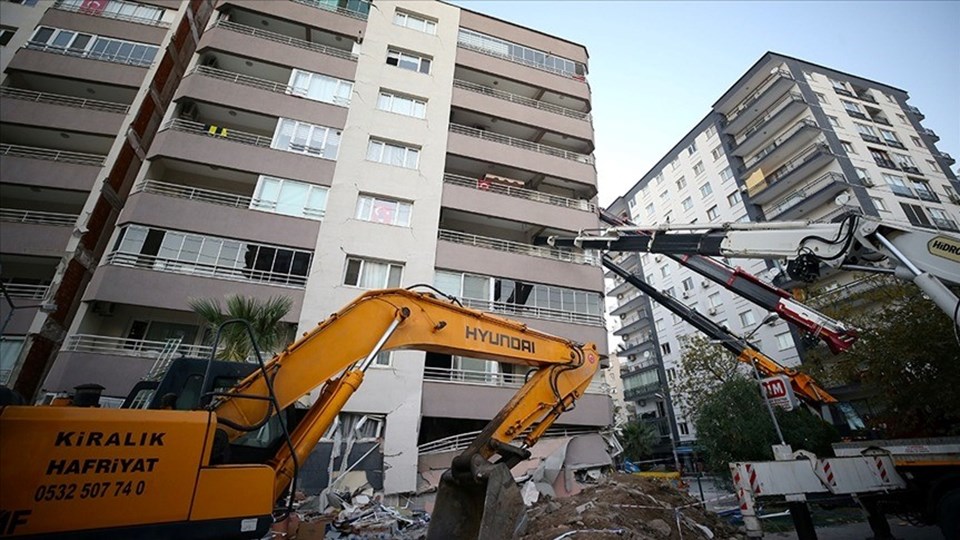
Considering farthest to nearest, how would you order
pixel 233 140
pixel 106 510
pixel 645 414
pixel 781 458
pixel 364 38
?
pixel 645 414
pixel 364 38
pixel 233 140
pixel 781 458
pixel 106 510

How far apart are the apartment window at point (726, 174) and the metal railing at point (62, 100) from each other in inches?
1622

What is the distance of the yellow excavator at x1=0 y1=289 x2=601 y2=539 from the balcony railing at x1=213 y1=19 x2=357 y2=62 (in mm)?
18125

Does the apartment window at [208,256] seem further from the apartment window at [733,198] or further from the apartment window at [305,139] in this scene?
the apartment window at [733,198]

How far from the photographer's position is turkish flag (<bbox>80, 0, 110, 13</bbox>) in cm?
1836

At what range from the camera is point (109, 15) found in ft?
60.7

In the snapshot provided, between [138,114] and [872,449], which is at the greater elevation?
[138,114]

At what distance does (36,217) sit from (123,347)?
8.64 m

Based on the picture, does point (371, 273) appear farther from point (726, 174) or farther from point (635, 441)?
point (726, 174)

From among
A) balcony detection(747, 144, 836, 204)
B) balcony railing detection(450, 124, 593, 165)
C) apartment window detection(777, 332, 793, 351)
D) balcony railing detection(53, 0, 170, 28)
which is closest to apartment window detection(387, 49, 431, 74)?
balcony railing detection(450, 124, 593, 165)

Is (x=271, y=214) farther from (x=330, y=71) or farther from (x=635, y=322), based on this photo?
(x=635, y=322)

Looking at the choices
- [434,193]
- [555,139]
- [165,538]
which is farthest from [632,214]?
[165,538]

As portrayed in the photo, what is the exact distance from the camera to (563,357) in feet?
21.7

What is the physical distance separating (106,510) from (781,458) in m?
9.84

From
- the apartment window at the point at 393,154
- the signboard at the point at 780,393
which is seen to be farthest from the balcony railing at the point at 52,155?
the signboard at the point at 780,393
